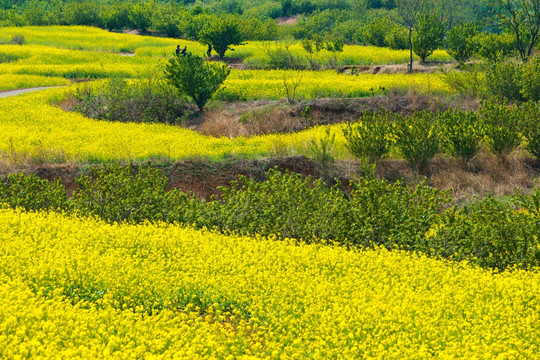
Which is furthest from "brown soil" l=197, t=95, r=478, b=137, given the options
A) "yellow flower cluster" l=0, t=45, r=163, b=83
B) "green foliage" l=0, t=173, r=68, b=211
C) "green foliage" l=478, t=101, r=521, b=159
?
"yellow flower cluster" l=0, t=45, r=163, b=83

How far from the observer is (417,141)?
18438 mm

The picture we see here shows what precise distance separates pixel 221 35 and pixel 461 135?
89.4ft

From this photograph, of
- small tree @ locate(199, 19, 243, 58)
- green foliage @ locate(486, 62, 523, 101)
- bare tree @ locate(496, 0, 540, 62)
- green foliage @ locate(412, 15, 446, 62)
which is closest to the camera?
green foliage @ locate(486, 62, 523, 101)

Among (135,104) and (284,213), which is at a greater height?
(135,104)

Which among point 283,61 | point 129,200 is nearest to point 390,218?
point 129,200

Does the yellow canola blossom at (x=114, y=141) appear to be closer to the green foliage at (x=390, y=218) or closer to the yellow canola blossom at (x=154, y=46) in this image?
the green foliage at (x=390, y=218)

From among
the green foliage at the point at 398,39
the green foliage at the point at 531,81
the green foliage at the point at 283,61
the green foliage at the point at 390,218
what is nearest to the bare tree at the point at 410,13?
the green foliage at the point at 398,39

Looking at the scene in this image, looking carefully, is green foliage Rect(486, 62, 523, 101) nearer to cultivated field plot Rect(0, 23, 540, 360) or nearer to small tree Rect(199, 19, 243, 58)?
cultivated field plot Rect(0, 23, 540, 360)

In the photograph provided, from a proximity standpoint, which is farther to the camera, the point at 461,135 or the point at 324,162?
the point at 461,135

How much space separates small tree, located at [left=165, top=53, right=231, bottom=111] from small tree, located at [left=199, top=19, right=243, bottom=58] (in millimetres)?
16394

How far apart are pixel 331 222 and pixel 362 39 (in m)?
44.1

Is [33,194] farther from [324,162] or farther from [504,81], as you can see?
[504,81]

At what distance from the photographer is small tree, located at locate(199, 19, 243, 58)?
1656 inches

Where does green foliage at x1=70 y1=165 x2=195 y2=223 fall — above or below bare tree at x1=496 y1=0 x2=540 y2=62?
below
